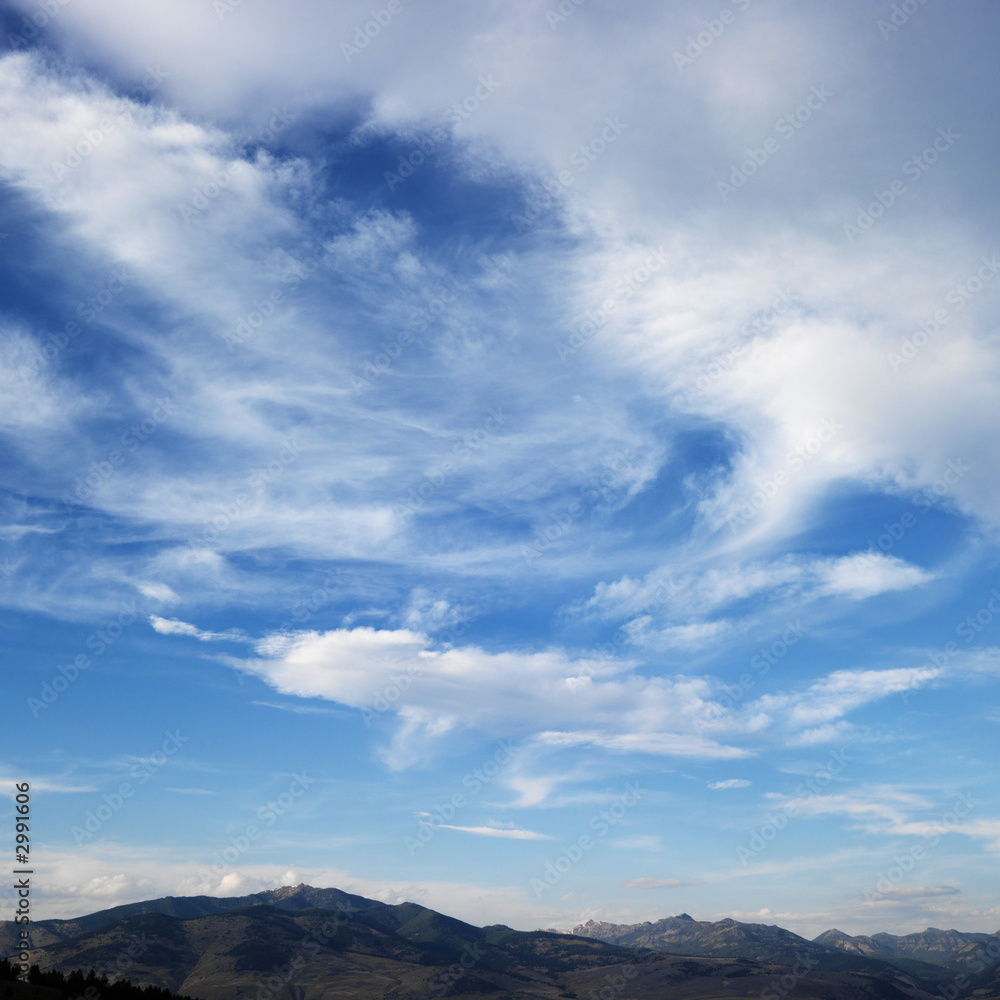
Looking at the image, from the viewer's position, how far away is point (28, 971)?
80.1 metres

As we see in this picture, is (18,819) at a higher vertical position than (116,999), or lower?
higher

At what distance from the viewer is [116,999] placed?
82.0m

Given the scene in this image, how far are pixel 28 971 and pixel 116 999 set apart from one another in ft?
31.4

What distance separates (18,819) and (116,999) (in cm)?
2863

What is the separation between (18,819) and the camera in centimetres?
6862

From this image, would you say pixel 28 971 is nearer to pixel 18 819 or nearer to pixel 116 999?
pixel 116 999

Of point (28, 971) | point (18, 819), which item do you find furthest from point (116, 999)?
point (18, 819)

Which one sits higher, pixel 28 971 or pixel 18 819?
pixel 18 819

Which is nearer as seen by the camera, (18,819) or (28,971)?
(18,819)

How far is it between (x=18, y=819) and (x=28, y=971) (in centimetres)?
2469

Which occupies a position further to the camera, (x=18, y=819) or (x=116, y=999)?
(x=116, y=999)
